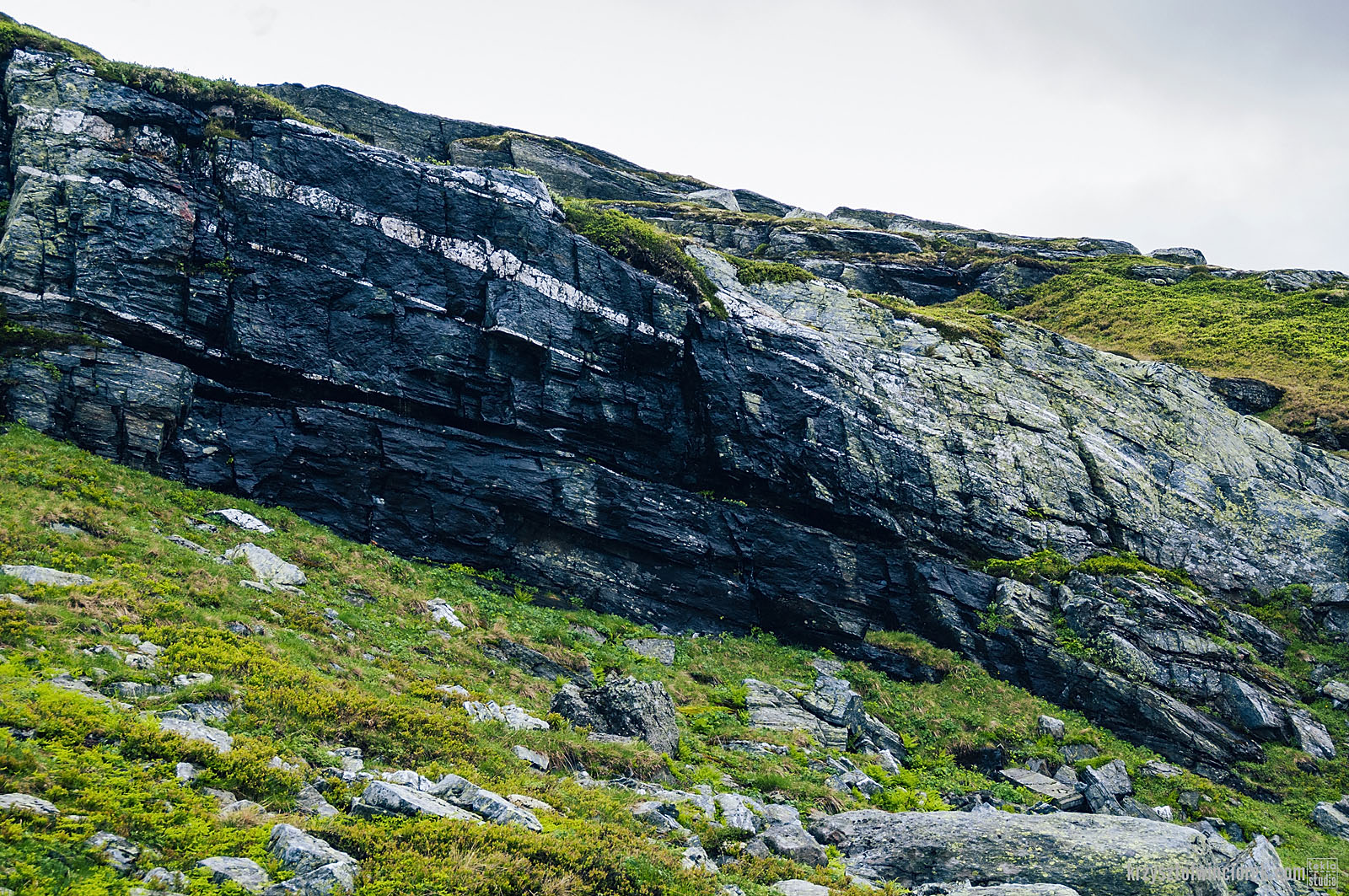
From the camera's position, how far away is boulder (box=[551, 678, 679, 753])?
15875mm

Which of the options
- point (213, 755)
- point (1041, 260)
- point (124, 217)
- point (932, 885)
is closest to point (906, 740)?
point (932, 885)

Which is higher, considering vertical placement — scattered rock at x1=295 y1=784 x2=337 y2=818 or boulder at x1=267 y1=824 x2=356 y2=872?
boulder at x1=267 y1=824 x2=356 y2=872

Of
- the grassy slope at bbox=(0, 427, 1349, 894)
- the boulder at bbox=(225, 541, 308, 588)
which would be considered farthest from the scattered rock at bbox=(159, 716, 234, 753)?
the boulder at bbox=(225, 541, 308, 588)

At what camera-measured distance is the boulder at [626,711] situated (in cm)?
1588

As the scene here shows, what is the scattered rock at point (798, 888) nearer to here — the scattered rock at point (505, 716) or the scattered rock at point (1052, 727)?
the scattered rock at point (505, 716)

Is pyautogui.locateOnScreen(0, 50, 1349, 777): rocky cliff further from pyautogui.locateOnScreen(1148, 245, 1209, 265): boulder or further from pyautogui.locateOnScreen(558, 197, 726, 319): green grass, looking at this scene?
pyautogui.locateOnScreen(1148, 245, 1209, 265): boulder

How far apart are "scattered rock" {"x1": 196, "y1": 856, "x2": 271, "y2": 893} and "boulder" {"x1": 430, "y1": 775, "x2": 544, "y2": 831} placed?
3073mm

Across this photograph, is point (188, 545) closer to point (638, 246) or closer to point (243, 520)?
point (243, 520)

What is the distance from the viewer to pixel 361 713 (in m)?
11.7

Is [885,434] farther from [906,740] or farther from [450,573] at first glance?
[450,573]

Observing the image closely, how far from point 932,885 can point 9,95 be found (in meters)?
37.1

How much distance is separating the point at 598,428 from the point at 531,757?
54.5 ft

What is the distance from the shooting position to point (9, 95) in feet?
79.9

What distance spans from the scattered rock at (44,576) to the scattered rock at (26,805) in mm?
7045
